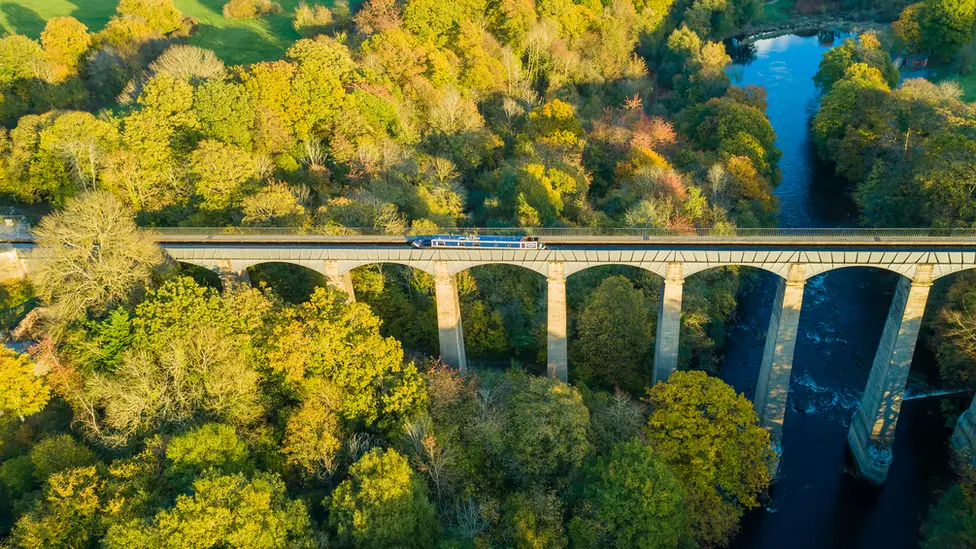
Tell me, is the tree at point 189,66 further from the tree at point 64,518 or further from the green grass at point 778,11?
the green grass at point 778,11

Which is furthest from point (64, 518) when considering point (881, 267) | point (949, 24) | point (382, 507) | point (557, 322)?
point (949, 24)

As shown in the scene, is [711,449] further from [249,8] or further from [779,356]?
[249,8]

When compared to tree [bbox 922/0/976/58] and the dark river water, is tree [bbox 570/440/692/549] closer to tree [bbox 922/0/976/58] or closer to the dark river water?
the dark river water

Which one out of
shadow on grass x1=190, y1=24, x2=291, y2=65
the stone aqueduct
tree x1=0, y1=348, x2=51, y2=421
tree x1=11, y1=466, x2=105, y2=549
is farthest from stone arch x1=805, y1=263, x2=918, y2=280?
shadow on grass x1=190, y1=24, x2=291, y2=65

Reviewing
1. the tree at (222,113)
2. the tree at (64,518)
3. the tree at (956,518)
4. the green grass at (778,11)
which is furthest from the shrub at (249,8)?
the tree at (956,518)

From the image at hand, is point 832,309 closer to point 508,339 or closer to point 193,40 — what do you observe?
point 508,339

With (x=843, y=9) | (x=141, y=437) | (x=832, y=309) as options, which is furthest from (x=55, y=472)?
(x=843, y=9)
